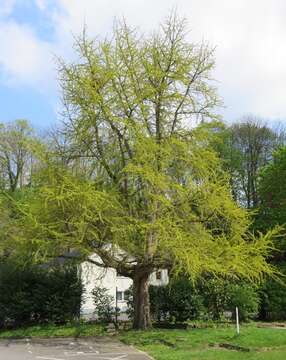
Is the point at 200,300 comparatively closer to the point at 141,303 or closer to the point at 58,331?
the point at 141,303

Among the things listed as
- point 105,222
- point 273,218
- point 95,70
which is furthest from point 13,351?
point 273,218

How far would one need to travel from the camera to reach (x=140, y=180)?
17.4 meters

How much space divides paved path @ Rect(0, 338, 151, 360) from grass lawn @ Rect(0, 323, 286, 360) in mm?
537

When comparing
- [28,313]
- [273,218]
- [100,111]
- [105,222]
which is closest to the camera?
[105,222]

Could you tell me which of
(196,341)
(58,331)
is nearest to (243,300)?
(196,341)

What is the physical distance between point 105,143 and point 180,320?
796 cm

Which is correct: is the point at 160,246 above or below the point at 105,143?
below

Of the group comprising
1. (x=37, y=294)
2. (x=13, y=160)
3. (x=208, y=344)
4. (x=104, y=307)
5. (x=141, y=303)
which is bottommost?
(x=208, y=344)

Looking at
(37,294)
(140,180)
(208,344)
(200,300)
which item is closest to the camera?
(208,344)

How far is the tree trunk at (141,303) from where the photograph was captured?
1805cm

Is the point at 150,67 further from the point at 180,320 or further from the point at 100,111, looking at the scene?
the point at 180,320

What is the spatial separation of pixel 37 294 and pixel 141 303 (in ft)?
16.2

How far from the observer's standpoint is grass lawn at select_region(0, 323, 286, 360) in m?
11.6

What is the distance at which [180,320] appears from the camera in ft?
66.0
